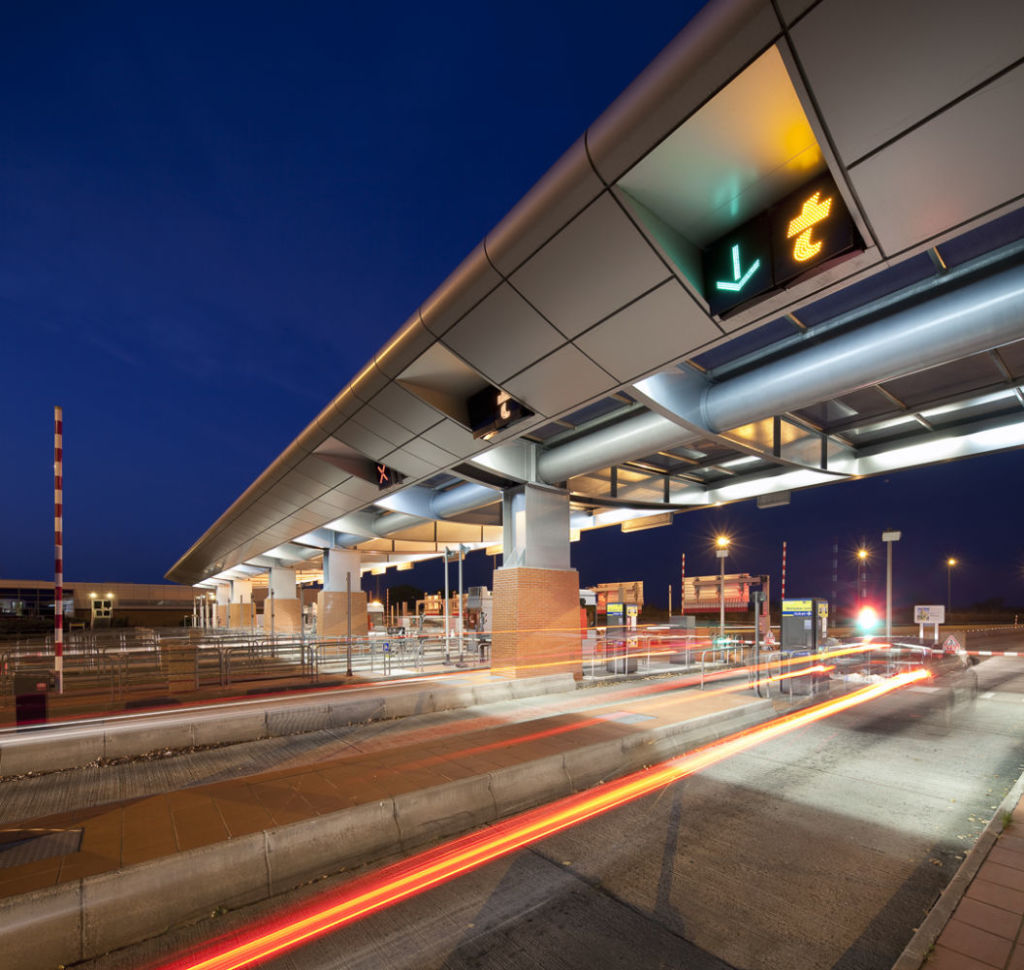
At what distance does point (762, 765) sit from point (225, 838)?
21.9 ft

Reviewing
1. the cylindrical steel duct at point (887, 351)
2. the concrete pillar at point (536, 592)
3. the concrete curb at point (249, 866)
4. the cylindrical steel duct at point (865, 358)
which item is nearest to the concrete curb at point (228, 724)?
the concrete pillar at point (536, 592)

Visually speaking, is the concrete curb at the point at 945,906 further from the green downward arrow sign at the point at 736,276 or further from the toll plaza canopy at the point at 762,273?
the green downward arrow sign at the point at 736,276

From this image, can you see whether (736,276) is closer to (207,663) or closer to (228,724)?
(228,724)

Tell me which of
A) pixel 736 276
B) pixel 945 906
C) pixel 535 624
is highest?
pixel 736 276

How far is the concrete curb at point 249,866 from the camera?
379cm

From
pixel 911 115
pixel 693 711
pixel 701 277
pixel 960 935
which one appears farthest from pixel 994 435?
pixel 960 935

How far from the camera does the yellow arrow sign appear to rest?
520 centimetres

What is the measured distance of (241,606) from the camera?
46844 millimetres

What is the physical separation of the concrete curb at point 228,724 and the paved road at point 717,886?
Result: 561cm

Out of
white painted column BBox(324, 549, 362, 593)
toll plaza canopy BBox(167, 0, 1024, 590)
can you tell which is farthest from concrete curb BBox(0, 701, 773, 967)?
white painted column BBox(324, 549, 362, 593)

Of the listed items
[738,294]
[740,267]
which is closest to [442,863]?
[738,294]

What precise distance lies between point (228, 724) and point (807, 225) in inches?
423

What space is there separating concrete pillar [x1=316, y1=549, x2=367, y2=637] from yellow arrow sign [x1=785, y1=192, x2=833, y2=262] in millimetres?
24616

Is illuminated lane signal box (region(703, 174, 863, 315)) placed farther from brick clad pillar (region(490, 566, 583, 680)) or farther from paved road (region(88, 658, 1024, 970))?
brick clad pillar (region(490, 566, 583, 680))
